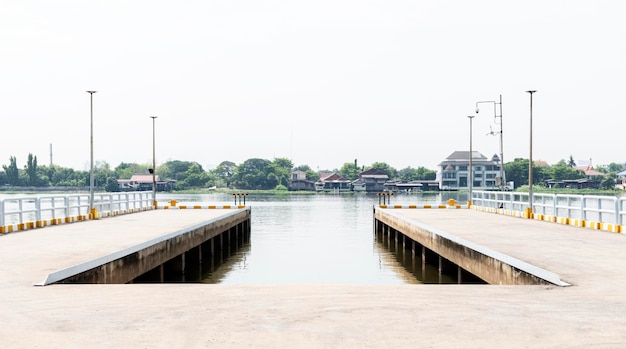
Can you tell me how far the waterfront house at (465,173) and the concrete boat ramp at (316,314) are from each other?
579ft

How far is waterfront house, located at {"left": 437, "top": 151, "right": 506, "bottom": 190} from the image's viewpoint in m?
188

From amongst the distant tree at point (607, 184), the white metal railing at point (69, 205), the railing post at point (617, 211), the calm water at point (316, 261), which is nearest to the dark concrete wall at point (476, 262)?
the calm water at point (316, 261)

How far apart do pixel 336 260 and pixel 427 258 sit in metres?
4.59

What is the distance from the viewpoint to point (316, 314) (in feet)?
33.4

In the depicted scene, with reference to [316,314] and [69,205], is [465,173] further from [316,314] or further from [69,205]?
[316,314]

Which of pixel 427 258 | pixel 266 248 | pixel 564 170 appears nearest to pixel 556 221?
pixel 427 258

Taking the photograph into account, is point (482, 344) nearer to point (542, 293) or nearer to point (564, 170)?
point (542, 293)

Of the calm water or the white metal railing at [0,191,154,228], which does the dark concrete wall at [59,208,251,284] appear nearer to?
the calm water

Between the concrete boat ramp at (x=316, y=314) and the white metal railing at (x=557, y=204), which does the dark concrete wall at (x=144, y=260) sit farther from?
the white metal railing at (x=557, y=204)

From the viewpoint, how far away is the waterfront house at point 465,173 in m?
188

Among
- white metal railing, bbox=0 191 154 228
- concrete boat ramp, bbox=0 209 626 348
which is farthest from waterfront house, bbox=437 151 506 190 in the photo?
concrete boat ramp, bbox=0 209 626 348

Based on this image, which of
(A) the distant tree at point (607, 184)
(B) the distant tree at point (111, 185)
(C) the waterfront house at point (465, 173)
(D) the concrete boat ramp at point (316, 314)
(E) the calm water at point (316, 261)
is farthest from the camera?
(B) the distant tree at point (111, 185)

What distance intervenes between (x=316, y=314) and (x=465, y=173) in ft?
607

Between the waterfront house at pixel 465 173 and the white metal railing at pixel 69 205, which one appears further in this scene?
the waterfront house at pixel 465 173
